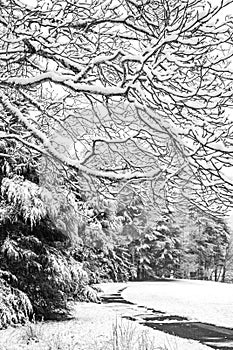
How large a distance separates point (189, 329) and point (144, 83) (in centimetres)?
1011

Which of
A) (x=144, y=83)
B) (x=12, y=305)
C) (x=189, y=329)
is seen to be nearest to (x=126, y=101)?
(x=144, y=83)

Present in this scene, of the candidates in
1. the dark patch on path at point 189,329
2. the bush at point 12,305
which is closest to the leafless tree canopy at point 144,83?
the bush at point 12,305

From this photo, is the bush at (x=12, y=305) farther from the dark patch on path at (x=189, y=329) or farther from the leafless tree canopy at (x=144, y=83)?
the leafless tree canopy at (x=144, y=83)

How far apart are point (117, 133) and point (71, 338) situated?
5524mm

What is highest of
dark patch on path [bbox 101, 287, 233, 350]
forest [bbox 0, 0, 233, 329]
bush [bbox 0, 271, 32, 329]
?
forest [bbox 0, 0, 233, 329]

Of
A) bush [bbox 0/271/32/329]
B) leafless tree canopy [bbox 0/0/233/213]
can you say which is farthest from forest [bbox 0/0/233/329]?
bush [bbox 0/271/32/329]

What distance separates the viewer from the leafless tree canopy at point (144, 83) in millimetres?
3820

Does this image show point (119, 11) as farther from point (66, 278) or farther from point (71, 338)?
point (66, 278)

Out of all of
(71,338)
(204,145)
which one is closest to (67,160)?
(204,145)

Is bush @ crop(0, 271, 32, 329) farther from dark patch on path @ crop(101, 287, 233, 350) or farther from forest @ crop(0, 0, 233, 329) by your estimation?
forest @ crop(0, 0, 233, 329)

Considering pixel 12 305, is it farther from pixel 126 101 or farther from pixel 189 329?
pixel 126 101

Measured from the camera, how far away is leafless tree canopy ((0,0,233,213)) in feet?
12.5

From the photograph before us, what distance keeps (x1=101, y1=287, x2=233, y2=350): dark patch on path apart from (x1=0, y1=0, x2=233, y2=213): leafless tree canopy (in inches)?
272

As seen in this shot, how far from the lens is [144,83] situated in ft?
14.2
